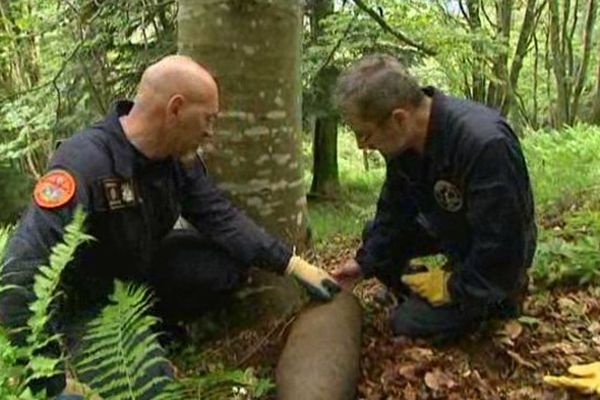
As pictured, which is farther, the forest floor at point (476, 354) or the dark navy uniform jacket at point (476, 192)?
the dark navy uniform jacket at point (476, 192)

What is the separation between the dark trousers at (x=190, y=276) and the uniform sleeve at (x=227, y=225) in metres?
0.14

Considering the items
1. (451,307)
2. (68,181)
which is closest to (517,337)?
(451,307)

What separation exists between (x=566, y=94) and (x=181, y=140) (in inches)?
641

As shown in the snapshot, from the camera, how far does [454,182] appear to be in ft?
11.8

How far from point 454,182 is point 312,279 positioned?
805 mm

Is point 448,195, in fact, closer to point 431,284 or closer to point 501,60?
point 431,284

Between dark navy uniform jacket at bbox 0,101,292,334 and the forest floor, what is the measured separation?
18.3 inches

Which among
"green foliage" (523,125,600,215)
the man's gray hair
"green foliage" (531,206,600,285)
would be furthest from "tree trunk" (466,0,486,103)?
the man's gray hair

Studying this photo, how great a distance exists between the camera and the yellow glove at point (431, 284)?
3.78m

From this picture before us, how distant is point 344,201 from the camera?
1232 cm

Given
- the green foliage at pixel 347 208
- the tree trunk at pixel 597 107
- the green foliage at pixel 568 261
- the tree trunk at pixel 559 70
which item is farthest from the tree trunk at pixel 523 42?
the green foliage at pixel 568 261

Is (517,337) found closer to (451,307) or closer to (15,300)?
(451,307)

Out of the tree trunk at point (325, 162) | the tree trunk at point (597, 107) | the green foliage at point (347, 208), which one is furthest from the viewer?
the tree trunk at point (597, 107)

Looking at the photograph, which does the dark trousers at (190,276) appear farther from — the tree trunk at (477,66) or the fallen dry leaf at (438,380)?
the tree trunk at (477,66)
